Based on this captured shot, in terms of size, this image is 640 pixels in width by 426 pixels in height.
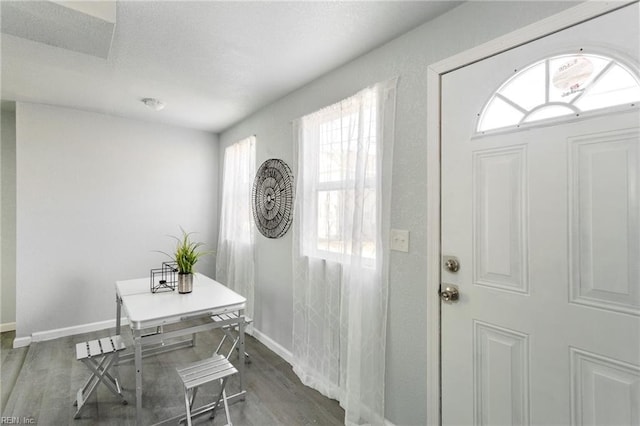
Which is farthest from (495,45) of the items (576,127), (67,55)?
(67,55)

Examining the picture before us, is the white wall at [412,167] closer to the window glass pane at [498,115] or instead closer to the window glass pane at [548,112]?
the window glass pane at [498,115]

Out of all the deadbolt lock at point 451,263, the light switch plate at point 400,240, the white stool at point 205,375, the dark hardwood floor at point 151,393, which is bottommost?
the dark hardwood floor at point 151,393

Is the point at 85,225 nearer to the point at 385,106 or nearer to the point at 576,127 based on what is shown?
the point at 385,106

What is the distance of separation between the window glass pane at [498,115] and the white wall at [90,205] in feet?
12.1

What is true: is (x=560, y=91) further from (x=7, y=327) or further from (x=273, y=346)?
(x=7, y=327)

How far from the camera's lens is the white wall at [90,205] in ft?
10.5

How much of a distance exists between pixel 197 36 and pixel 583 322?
7.97 feet

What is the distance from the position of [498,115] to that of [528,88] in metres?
0.15

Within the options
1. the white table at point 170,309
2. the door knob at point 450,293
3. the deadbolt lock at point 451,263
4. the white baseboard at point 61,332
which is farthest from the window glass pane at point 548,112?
the white baseboard at point 61,332

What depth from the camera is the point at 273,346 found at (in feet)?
9.89

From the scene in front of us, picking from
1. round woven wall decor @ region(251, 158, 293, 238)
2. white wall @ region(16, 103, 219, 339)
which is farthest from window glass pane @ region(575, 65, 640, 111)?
white wall @ region(16, 103, 219, 339)

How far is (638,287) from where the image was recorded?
1059mm

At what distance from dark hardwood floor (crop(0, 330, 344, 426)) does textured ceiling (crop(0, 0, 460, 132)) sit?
236 cm

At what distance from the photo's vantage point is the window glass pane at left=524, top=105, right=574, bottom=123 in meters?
1.22
